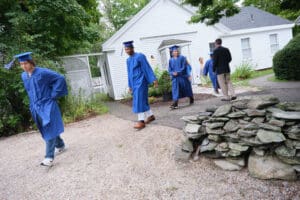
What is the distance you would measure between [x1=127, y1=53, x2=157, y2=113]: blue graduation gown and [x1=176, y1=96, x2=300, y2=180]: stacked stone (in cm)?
159

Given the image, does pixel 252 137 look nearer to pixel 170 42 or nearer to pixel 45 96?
pixel 45 96

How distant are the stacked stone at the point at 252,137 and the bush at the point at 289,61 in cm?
786

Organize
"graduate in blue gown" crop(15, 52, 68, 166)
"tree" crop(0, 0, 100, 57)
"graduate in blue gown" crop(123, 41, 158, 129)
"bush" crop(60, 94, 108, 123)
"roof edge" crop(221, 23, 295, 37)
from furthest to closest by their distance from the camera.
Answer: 1. "roof edge" crop(221, 23, 295, 37)
2. "bush" crop(60, 94, 108, 123)
3. "tree" crop(0, 0, 100, 57)
4. "graduate in blue gown" crop(123, 41, 158, 129)
5. "graduate in blue gown" crop(15, 52, 68, 166)

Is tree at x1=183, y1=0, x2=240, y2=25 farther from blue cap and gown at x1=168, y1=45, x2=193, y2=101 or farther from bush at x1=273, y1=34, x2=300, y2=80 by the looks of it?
bush at x1=273, y1=34, x2=300, y2=80

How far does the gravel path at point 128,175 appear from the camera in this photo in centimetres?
301

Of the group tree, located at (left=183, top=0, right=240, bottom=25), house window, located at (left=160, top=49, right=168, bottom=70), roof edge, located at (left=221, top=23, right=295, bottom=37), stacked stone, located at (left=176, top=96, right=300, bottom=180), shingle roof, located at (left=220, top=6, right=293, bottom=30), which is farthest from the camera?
shingle roof, located at (left=220, top=6, right=293, bottom=30)

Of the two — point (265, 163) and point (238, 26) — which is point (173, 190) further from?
point (238, 26)

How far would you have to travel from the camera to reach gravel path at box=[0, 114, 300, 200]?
301 centimetres

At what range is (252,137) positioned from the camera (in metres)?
3.20

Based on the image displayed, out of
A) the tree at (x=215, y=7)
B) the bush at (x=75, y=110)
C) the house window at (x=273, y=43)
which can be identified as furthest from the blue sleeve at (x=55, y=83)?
the house window at (x=273, y=43)

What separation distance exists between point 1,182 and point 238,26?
17045 millimetres

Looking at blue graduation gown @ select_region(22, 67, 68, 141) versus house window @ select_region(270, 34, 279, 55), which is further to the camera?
house window @ select_region(270, 34, 279, 55)

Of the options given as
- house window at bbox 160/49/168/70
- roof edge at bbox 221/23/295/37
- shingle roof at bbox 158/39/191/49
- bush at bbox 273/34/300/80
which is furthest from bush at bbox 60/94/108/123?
roof edge at bbox 221/23/295/37

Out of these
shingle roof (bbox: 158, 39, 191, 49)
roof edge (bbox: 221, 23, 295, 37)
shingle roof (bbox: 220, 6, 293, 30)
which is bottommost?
shingle roof (bbox: 158, 39, 191, 49)
